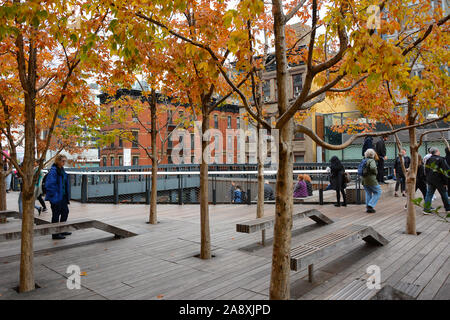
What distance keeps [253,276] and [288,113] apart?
9.71 feet

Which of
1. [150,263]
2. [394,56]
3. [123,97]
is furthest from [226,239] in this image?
[123,97]

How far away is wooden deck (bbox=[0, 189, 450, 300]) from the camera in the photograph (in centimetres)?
461

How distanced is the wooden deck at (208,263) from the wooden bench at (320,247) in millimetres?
461

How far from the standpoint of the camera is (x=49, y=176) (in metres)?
7.90

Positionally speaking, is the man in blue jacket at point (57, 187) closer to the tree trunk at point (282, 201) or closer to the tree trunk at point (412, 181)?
the tree trunk at point (282, 201)

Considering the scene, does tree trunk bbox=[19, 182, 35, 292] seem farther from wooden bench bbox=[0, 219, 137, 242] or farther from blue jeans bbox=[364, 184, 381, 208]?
blue jeans bbox=[364, 184, 381, 208]

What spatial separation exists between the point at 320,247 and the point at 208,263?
7.05ft

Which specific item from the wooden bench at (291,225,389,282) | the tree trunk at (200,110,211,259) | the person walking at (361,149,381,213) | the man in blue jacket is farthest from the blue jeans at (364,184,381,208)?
the man in blue jacket

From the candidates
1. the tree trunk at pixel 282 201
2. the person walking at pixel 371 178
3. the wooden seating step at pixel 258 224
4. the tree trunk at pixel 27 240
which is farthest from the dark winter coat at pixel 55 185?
the person walking at pixel 371 178

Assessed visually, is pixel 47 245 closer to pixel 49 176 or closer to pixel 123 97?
pixel 49 176

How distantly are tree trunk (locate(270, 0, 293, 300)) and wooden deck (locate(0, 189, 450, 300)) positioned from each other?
86 cm

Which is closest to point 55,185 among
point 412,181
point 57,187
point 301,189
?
point 57,187

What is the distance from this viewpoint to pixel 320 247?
476cm

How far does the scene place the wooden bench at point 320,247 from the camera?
14.1ft
